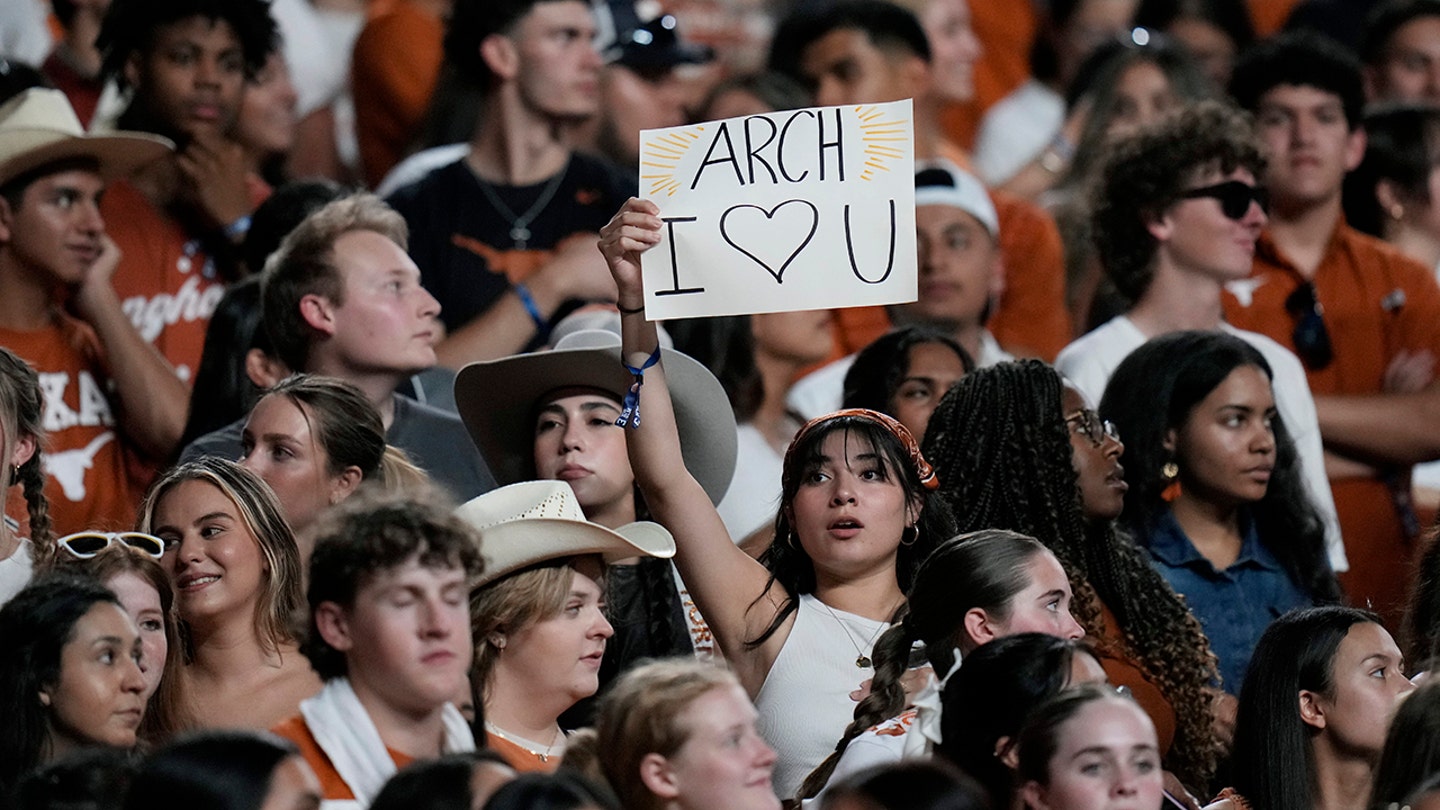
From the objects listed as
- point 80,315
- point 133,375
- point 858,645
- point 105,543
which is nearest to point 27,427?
point 105,543

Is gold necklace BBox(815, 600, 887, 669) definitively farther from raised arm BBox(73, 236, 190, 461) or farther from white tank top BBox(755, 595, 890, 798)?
raised arm BBox(73, 236, 190, 461)

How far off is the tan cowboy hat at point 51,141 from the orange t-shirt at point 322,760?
3.09 meters

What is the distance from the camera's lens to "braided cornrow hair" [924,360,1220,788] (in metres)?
5.34

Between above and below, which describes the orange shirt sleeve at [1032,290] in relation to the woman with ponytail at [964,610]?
above

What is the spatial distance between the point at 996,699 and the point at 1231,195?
10.1ft

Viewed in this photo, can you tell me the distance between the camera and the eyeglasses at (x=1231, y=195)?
22.3 ft

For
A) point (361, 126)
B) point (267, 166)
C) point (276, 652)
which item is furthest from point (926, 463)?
point (361, 126)

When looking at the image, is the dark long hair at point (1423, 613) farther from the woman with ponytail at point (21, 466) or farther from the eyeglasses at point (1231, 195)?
the woman with ponytail at point (21, 466)

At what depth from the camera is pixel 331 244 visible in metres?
6.12

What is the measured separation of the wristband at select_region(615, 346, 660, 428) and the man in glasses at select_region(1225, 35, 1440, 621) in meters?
2.44

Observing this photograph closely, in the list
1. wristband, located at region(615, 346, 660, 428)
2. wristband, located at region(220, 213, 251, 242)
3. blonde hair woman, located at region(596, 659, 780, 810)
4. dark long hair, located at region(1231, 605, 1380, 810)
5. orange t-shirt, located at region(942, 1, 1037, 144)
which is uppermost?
orange t-shirt, located at region(942, 1, 1037, 144)

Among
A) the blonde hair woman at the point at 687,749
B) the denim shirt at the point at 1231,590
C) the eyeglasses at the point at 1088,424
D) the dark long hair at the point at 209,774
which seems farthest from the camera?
the denim shirt at the point at 1231,590

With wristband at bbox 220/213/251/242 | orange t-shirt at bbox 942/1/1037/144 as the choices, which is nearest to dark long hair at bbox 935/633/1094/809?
wristband at bbox 220/213/251/242

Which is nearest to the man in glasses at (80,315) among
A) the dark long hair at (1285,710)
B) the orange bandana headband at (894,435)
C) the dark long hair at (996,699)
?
the orange bandana headband at (894,435)
